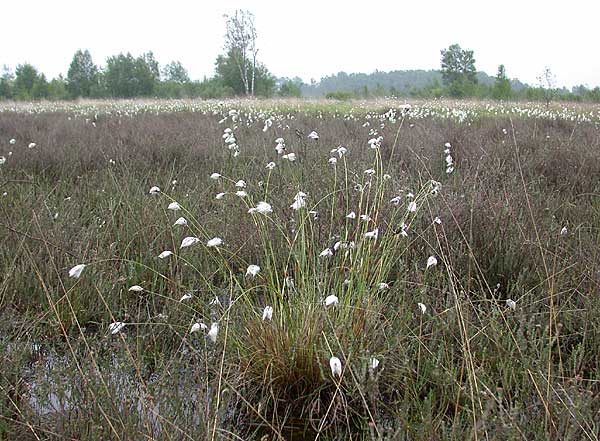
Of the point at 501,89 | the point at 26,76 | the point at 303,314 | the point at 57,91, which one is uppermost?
the point at 26,76

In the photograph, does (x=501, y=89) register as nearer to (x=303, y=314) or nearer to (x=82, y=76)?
(x=303, y=314)

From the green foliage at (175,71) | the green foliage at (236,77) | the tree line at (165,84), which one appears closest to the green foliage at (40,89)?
the tree line at (165,84)

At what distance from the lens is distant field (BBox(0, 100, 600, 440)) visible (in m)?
1.75

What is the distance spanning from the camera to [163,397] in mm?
1854

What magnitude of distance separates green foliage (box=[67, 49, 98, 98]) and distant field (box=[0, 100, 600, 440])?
5201cm

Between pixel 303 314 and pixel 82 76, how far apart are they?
58.1m

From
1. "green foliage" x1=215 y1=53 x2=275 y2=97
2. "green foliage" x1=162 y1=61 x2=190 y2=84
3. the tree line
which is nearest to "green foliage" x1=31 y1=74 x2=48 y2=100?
the tree line

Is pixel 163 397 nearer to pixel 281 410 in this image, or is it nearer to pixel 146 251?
pixel 281 410

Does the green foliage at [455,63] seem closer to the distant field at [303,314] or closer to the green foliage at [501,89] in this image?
the green foliage at [501,89]

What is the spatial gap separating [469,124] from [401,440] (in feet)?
28.9

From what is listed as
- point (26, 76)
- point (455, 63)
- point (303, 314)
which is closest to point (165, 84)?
point (26, 76)

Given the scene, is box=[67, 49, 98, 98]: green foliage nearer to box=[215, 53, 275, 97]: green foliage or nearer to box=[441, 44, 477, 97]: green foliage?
box=[215, 53, 275, 97]: green foliage

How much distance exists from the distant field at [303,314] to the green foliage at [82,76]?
52009 mm

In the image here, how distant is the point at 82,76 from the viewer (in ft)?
174
